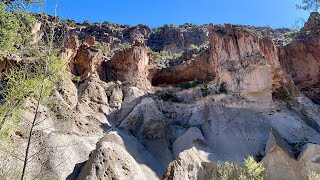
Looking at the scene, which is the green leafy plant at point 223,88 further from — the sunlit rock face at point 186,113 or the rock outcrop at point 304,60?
the rock outcrop at point 304,60

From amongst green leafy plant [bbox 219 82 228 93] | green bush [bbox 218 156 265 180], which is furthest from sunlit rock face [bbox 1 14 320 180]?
green bush [bbox 218 156 265 180]

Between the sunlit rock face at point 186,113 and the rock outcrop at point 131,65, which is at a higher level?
the rock outcrop at point 131,65

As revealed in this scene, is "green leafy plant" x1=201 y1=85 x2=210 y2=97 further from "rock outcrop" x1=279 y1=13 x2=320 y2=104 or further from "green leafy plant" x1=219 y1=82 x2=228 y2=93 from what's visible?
"rock outcrop" x1=279 y1=13 x2=320 y2=104

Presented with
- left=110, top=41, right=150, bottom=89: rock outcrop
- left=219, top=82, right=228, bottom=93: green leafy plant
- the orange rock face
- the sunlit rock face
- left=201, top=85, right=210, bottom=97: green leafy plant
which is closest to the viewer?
the sunlit rock face

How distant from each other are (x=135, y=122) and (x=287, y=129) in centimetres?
1294

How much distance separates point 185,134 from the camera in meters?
28.7

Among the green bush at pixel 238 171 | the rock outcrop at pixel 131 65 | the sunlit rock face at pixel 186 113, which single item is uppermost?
the rock outcrop at pixel 131 65

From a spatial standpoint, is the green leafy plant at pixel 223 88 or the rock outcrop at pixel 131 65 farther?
the rock outcrop at pixel 131 65

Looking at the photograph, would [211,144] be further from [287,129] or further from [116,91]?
[116,91]

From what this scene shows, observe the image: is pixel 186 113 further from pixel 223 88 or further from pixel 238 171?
pixel 238 171

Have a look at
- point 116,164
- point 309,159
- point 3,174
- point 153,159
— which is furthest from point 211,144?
point 3,174

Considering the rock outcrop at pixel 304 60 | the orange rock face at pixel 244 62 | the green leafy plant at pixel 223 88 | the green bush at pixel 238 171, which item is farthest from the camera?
the rock outcrop at pixel 304 60

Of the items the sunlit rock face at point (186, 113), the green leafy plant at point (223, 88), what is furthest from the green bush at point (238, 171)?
the green leafy plant at point (223, 88)

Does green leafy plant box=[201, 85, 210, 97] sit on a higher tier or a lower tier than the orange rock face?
lower
